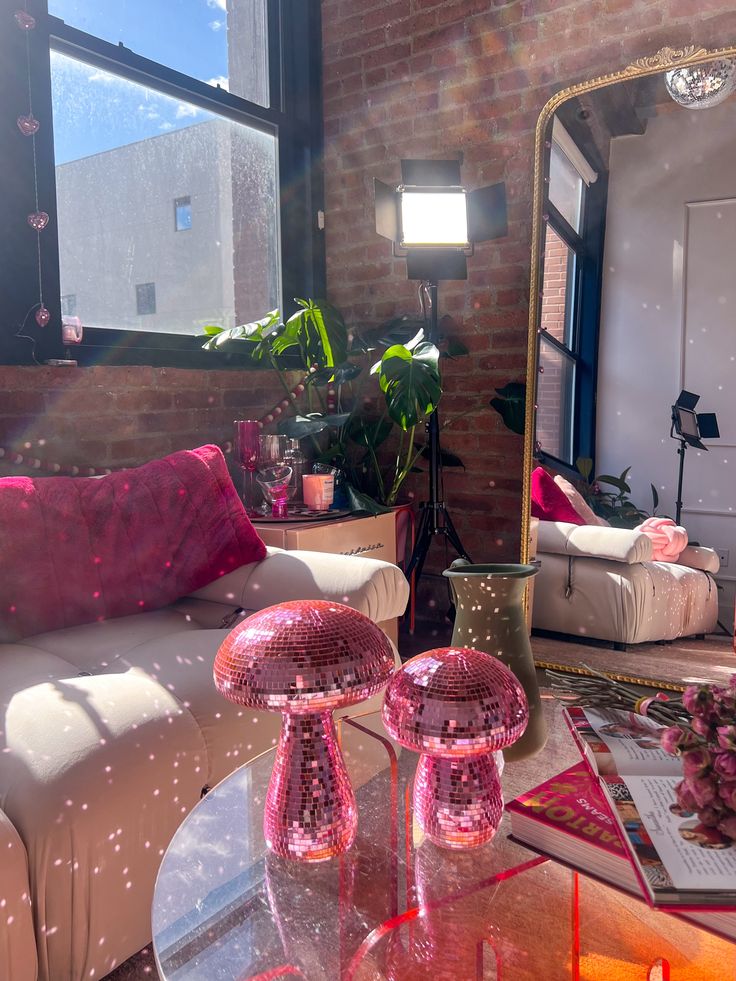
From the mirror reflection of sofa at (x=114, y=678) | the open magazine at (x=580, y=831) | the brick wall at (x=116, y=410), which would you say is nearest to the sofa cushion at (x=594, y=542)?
the mirror reflection of sofa at (x=114, y=678)

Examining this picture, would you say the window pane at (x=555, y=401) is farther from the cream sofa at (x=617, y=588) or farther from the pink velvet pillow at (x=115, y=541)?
the pink velvet pillow at (x=115, y=541)

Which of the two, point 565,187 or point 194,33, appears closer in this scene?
point 565,187

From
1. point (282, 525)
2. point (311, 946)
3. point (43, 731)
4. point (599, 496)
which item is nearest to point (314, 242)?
point (282, 525)

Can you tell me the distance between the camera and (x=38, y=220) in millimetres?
2326

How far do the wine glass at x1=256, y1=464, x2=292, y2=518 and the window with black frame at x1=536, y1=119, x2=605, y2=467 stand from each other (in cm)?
88

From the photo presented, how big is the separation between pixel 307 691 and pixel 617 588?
5.98ft

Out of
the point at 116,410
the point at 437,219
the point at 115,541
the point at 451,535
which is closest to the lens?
the point at 115,541

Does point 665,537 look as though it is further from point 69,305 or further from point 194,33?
point 194,33

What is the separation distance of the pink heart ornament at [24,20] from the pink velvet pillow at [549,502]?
2.07 m

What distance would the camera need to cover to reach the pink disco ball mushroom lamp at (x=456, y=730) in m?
0.87

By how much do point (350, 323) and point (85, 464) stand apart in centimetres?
136

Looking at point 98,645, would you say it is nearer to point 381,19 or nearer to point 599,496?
point 599,496

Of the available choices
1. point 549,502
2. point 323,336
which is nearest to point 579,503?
point 549,502

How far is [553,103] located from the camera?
2627 millimetres
